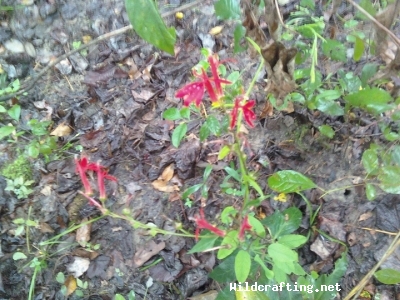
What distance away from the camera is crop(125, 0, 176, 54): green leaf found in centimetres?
63

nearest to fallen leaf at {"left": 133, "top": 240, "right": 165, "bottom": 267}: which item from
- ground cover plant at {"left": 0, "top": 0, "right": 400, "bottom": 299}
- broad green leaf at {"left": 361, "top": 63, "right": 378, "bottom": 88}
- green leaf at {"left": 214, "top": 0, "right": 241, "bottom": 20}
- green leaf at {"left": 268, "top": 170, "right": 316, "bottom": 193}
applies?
ground cover plant at {"left": 0, "top": 0, "right": 400, "bottom": 299}

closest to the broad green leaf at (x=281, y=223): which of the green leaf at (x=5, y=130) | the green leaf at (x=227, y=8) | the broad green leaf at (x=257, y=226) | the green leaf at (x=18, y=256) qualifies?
the broad green leaf at (x=257, y=226)

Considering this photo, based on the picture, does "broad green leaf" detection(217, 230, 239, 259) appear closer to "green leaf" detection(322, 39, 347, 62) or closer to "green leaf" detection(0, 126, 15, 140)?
"green leaf" detection(322, 39, 347, 62)

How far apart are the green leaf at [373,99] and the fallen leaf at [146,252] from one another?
86 cm

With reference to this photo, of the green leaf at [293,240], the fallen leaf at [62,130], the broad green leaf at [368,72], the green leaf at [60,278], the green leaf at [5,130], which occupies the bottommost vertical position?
the green leaf at [60,278]

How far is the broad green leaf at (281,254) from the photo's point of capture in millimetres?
1017

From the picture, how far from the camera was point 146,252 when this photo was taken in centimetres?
150

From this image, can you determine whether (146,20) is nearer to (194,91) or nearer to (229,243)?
(194,91)

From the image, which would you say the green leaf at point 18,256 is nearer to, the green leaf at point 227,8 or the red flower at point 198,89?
the red flower at point 198,89

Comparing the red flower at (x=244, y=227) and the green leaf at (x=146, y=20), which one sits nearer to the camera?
the green leaf at (x=146, y=20)

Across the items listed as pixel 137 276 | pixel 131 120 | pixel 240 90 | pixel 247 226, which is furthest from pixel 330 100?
pixel 137 276

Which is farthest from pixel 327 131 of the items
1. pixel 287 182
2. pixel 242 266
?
pixel 242 266

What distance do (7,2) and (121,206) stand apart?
3.99 ft

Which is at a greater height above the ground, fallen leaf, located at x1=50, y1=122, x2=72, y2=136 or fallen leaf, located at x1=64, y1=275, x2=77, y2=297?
fallen leaf, located at x1=50, y1=122, x2=72, y2=136
